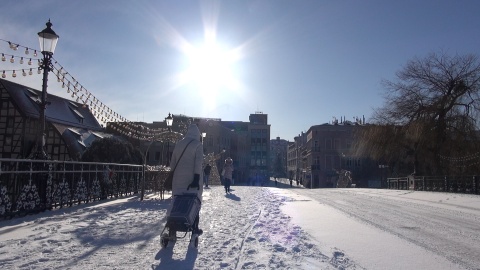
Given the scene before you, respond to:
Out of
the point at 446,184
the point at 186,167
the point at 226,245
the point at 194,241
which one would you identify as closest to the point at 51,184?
the point at 186,167

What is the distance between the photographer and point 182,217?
20.8ft

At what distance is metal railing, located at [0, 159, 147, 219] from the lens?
940 cm

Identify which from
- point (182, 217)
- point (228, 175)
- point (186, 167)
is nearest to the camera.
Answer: point (182, 217)

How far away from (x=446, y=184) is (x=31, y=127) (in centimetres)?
3161

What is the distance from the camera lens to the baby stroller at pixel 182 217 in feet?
21.0

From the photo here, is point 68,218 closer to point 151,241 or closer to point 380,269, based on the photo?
point 151,241

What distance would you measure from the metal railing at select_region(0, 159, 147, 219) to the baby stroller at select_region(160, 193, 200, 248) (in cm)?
431

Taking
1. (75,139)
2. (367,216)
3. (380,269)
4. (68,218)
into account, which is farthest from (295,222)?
(75,139)

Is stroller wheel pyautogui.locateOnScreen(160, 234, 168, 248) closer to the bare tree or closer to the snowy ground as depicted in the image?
the snowy ground

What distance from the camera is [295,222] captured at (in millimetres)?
9758

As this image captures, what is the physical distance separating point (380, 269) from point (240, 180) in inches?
3686

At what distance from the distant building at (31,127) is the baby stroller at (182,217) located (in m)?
26.4

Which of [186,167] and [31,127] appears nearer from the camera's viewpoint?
[186,167]

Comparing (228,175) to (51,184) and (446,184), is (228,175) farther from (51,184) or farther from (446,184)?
(446,184)
